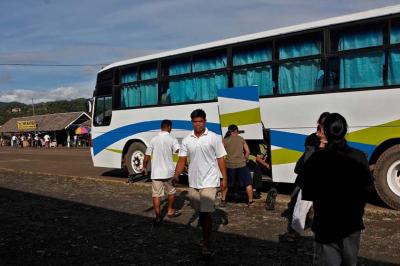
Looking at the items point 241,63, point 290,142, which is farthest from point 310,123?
point 241,63

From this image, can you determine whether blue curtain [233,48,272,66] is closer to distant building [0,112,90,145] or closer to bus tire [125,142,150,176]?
bus tire [125,142,150,176]

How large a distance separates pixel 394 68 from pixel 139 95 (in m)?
7.37

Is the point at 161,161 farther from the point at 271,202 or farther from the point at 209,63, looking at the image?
the point at 209,63

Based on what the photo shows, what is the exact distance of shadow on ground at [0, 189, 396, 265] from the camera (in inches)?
246

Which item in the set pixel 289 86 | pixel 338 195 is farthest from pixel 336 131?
pixel 289 86

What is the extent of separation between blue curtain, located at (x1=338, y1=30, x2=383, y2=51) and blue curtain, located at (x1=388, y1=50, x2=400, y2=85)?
35 cm

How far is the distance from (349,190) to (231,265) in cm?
270

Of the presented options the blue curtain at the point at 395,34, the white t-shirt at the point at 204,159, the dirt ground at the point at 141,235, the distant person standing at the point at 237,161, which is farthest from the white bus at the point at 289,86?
the white t-shirt at the point at 204,159

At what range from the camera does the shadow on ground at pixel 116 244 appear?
20.5 feet

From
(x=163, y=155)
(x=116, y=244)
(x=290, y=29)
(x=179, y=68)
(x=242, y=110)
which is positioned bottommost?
(x=116, y=244)

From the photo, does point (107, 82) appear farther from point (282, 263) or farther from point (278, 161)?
point (282, 263)

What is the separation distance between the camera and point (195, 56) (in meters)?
12.2

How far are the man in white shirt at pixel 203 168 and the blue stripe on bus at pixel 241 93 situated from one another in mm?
4364

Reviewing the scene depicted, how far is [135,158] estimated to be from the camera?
46.8 feet
